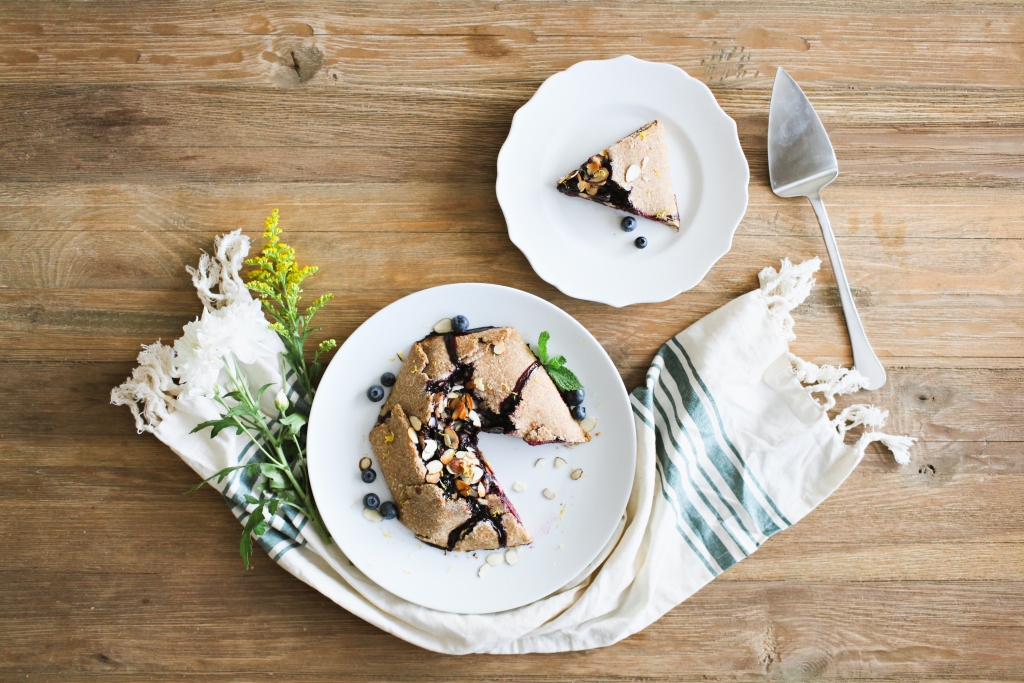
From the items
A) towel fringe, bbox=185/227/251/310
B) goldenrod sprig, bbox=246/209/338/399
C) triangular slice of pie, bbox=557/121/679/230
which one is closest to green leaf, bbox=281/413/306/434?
goldenrod sprig, bbox=246/209/338/399

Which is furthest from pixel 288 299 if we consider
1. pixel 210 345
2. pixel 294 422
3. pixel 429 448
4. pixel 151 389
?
pixel 429 448

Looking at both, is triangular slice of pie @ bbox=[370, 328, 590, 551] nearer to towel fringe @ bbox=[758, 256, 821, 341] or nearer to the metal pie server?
towel fringe @ bbox=[758, 256, 821, 341]

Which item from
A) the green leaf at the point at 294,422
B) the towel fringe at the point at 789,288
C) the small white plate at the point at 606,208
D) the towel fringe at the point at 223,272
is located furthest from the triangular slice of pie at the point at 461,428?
the towel fringe at the point at 789,288

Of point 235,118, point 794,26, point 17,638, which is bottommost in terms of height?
point 17,638

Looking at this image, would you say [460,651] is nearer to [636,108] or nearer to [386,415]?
[386,415]

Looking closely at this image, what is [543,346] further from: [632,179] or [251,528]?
[251,528]

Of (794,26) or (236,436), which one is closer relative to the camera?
(236,436)

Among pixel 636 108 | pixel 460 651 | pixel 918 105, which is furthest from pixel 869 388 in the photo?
pixel 460 651
